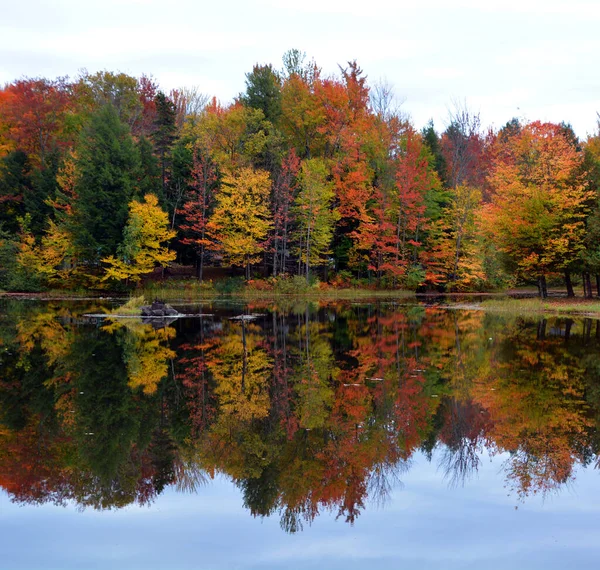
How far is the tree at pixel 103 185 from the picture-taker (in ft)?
166

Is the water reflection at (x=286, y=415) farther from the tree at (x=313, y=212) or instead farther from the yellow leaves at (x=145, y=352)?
the tree at (x=313, y=212)

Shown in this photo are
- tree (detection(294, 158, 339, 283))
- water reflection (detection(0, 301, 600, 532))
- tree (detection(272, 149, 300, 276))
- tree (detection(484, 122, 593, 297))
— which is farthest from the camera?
tree (detection(272, 149, 300, 276))

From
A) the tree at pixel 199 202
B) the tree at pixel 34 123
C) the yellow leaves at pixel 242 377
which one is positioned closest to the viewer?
the yellow leaves at pixel 242 377

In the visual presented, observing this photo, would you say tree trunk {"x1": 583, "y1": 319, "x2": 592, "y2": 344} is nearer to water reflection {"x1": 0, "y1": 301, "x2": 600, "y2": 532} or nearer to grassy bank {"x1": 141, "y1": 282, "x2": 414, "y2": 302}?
water reflection {"x1": 0, "y1": 301, "x2": 600, "y2": 532}

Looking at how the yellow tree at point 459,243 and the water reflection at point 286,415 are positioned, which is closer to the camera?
the water reflection at point 286,415

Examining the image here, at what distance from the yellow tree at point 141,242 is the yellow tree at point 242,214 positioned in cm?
396

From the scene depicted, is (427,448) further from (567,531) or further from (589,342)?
(589,342)

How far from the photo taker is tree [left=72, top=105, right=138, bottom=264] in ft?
166

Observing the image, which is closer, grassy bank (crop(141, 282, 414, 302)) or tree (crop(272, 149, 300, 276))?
grassy bank (crop(141, 282, 414, 302))

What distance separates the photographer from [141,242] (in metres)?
50.5

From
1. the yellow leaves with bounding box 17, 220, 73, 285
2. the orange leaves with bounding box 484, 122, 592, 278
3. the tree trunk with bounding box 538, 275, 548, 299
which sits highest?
the orange leaves with bounding box 484, 122, 592, 278

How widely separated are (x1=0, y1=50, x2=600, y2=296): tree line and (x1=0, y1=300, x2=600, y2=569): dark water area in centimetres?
3314

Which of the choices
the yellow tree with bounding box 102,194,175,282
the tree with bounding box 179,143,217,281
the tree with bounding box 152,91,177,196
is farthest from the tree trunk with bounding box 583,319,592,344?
the tree with bounding box 152,91,177,196

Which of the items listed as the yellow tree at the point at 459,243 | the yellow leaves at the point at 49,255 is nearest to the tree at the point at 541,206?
the yellow tree at the point at 459,243
